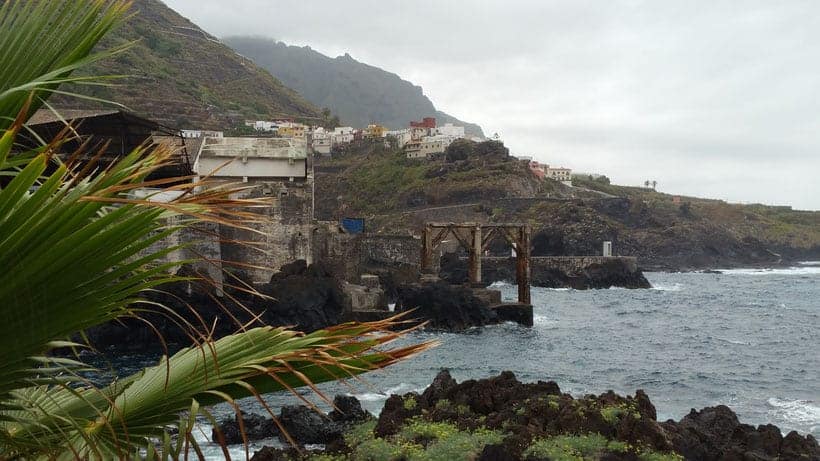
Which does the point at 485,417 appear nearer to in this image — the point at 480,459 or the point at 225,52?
the point at 480,459

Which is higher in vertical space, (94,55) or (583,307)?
(94,55)

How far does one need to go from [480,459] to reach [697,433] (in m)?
5.01

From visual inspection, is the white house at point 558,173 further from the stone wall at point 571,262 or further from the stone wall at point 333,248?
the stone wall at point 333,248

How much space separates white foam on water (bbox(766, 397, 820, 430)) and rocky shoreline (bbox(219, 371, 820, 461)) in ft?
16.0

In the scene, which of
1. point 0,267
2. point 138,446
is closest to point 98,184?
point 0,267

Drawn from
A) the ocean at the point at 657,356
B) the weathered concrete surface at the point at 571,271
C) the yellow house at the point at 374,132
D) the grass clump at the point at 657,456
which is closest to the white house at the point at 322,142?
the yellow house at the point at 374,132

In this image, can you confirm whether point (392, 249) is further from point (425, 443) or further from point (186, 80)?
point (186, 80)

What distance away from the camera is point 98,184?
5.83 feet

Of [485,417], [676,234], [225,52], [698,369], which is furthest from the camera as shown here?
[225,52]

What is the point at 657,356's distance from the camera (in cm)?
3061

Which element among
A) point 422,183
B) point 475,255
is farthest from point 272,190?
point 422,183

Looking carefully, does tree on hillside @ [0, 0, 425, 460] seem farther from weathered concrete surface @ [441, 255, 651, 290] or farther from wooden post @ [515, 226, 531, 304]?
weathered concrete surface @ [441, 255, 651, 290]

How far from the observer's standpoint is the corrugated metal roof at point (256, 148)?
1408 inches

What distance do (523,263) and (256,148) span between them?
13949 millimetres
